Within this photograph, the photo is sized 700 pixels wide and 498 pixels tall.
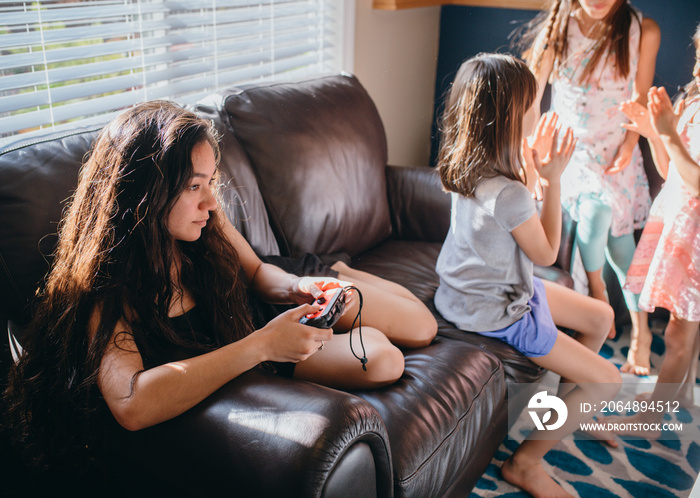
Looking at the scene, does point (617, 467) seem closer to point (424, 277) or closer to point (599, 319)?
point (599, 319)

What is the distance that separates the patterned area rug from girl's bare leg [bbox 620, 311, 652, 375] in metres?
0.26

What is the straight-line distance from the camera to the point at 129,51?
1.90 m

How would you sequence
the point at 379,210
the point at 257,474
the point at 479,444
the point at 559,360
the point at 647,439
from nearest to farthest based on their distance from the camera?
the point at 257,474 < the point at 479,444 < the point at 559,360 < the point at 647,439 < the point at 379,210

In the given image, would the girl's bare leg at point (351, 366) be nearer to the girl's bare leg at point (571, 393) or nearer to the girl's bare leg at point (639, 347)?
the girl's bare leg at point (571, 393)

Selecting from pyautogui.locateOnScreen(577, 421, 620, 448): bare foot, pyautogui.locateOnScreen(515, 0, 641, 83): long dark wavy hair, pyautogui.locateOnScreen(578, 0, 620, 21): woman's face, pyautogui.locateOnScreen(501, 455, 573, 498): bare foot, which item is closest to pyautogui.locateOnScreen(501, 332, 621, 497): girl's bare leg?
pyautogui.locateOnScreen(501, 455, 573, 498): bare foot

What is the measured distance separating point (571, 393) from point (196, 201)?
1.10 meters

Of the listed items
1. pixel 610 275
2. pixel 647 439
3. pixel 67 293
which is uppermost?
pixel 67 293

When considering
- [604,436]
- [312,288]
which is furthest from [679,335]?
[312,288]

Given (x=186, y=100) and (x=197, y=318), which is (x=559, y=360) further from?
(x=186, y=100)

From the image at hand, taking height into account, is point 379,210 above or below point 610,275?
above

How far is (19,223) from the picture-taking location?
122 centimetres

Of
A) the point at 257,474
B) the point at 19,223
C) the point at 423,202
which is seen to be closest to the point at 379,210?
the point at 423,202

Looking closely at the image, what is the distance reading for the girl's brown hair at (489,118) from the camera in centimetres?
152

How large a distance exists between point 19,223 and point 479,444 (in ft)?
3.68
